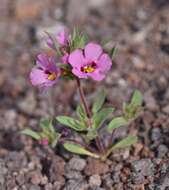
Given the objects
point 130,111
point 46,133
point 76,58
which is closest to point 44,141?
point 46,133

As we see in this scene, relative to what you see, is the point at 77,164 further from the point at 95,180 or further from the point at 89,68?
the point at 89,68

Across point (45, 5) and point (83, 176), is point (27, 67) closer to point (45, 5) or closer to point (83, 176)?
point (45, 5)

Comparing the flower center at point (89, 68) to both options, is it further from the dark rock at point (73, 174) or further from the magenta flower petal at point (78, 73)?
the dark rock at point (73, 174)

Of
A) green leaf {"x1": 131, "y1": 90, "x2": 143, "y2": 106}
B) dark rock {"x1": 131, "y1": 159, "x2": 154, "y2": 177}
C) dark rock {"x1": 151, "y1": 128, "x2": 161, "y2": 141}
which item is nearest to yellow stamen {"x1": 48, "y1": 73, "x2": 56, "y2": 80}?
green leaf {"x1": 131, "y1": 90, "x2": 143, "y2": 106}

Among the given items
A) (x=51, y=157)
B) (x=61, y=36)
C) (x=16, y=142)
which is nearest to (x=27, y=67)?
(x=16, y=142)

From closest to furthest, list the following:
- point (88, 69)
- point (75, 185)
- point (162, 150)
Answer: point (88, 69)
point (75, 185)
point (162, 150)

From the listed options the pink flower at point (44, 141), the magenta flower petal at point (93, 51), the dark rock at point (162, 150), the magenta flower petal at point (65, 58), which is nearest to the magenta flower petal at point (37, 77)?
the magenta flower petal at point (65, 58)
